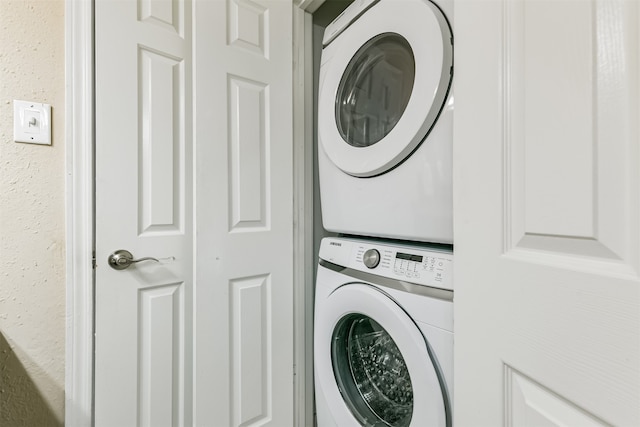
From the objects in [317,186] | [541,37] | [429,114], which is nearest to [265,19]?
[317,186]

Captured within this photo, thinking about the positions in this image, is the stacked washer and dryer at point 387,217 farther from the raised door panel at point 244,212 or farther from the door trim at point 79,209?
the door trim at point 79,209

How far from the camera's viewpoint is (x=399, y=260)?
808mm

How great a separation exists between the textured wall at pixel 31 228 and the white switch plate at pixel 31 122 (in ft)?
0.04

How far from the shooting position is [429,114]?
727 millimetres

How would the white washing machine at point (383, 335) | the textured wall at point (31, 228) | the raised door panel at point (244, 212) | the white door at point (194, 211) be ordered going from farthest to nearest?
the raised door panel at point (244, 212), the white door at point (194, 211), the textured wall at point (31, 228), the white washing machine at point (383, 335)

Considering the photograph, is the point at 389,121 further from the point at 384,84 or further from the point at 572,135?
the point at 572,135

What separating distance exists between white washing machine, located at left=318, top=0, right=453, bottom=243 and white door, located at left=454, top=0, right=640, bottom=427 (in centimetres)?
17

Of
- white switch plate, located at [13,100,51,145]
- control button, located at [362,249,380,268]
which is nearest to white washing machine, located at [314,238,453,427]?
control button, located at [362,249,380,268]

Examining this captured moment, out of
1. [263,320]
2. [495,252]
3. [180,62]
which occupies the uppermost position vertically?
[180,62]

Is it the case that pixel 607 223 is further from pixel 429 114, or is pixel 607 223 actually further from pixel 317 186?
pixel 317 186

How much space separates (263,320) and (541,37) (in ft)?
3.87

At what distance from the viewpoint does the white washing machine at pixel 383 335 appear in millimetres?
681

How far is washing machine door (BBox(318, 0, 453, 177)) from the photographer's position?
731 mm

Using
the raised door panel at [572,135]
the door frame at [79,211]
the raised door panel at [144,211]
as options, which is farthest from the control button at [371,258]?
the door frame at [79,211]
